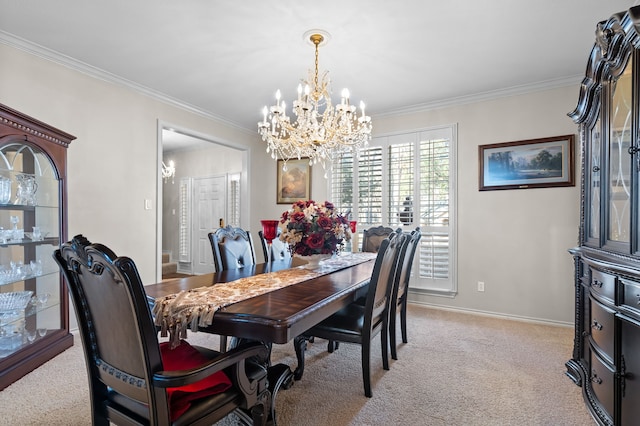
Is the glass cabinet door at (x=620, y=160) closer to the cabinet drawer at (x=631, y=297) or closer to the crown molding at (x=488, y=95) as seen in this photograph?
the cabinet drawer at (x=631, y=297)

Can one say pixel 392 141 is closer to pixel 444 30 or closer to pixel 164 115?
pixel 444 30

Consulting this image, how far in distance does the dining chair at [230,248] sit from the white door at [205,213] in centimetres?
370

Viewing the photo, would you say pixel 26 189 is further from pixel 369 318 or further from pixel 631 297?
pixel 631 297

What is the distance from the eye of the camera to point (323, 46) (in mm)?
2701

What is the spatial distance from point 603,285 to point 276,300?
5.47 feet

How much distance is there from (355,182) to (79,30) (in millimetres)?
3223

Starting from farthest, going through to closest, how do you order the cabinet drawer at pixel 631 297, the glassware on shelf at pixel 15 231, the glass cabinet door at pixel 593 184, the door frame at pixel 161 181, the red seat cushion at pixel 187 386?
the door frame at pixel 161 181, the glassware on shelf at pixel 15 231, the glass cabinet door at pixel 593 184, the cabinet drawer at pixel 631 297, the red seat cushion at pixel 187 386

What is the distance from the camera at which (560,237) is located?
11.2ft

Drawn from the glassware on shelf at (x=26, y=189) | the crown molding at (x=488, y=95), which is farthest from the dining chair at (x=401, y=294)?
the glassware on shelf at (x=26, y=189)

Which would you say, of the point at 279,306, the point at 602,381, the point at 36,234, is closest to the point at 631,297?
the point at 602,381

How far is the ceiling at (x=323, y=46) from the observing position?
87.8 inches

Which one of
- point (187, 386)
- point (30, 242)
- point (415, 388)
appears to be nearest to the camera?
point (187, 386)

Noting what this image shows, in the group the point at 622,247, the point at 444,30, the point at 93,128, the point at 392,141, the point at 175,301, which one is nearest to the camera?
→ the point at 175,301

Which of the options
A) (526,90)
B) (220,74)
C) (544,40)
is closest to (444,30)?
(544,40)
